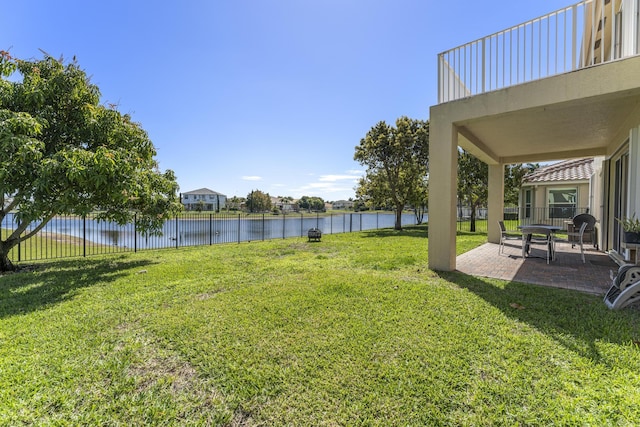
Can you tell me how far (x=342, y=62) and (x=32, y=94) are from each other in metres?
8.28

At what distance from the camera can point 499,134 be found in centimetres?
662

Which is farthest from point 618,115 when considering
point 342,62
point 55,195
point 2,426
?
point 55,195

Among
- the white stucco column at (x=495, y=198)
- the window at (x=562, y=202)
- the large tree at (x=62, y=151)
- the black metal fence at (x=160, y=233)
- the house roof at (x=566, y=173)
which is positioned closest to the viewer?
the large tree at (x=62, y=151)

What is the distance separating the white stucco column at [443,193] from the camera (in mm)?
5449

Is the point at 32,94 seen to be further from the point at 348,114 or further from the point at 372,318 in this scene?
the point at 348,114

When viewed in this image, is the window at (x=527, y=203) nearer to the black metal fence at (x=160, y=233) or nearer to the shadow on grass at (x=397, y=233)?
the shadow on grass at (x=397, y=233)

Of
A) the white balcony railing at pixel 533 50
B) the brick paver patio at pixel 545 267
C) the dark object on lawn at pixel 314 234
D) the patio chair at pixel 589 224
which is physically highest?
the white balcony railing at pixel 533 50

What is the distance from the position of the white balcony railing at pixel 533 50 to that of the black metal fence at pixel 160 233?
8.40 metres

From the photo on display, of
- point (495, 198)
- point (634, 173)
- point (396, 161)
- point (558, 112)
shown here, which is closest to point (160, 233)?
point (558, 112)

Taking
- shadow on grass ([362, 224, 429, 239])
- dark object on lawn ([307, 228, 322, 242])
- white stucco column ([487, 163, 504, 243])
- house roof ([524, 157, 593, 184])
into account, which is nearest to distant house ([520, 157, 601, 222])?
house roof ([524, 157, 593, 184])

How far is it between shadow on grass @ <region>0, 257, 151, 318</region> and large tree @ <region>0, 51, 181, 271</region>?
0.98 meters

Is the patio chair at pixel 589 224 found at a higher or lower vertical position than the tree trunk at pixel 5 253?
higher

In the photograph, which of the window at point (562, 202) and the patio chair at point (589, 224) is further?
the window at point (562, 202)

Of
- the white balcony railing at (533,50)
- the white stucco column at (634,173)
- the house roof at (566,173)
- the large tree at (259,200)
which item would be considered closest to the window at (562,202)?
the house roof at (566,173)
